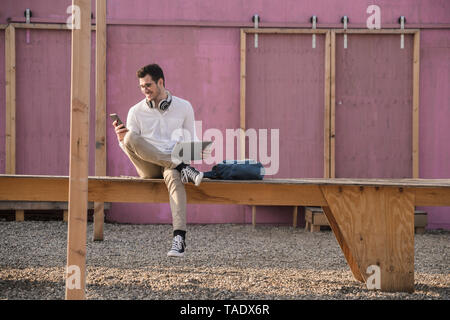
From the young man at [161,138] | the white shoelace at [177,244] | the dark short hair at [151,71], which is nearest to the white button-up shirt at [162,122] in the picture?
the young man at [161,138]

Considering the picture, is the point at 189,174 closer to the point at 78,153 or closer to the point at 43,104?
the point at 78,153

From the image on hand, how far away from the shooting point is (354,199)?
3.74 meters

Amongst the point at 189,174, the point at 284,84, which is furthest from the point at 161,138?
the point at 284,84

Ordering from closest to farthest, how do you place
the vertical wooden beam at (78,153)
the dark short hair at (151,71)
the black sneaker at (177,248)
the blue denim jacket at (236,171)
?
the vertical wooden beam at (78,153)
the black sneaker at (177,248)
the blue denim jacket at (236,171)
the dark short hair at (151,71)

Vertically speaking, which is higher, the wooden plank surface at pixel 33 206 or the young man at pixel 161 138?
the young man at pixel 161 138

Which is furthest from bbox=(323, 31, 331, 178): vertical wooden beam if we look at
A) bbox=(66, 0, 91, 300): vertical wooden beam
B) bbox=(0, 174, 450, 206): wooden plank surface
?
bbox=(66, 0, 91, 300): vertical wooden beam

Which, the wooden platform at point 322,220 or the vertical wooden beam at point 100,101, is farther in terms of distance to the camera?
the wooden platform at point 322,220

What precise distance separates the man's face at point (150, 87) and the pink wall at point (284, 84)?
3.45 meters

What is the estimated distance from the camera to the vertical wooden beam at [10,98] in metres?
7.47

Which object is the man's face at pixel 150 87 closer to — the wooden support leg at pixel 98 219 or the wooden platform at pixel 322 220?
the wooden support leg at pixel 98 219

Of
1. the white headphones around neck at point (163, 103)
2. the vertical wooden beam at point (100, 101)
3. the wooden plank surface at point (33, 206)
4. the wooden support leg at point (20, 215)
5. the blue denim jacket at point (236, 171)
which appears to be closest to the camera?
the blue denim jacket at point (236, 171)

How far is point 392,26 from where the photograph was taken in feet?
25.2

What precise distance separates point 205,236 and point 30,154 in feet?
9.77
